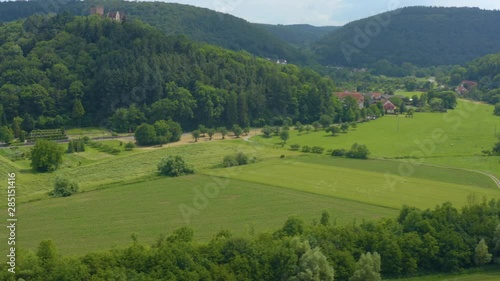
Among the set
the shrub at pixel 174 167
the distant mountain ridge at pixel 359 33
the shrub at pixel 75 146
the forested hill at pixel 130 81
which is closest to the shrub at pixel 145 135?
the forested hill at pixel 130 81

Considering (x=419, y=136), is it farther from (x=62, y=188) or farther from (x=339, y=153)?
(x=62, y=188)

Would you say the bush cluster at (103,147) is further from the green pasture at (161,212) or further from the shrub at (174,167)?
the green pasture at (161,212)

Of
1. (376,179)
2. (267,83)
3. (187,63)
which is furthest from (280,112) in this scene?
(376,179)

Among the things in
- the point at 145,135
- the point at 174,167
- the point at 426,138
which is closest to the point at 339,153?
the point at 426,138

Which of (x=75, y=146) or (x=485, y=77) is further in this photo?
(x=485, y=77)

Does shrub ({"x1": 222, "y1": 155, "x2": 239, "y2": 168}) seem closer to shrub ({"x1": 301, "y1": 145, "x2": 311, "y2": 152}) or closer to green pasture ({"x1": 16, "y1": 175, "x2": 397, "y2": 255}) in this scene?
green pasture ({"x1": 16, "y1": 175, "x2": 397, "y2": 255})

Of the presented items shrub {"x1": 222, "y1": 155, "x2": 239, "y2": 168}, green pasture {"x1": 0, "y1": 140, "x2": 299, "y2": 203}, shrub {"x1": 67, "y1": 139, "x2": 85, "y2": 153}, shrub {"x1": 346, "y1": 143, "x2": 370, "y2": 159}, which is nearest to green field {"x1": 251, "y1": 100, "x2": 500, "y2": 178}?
shrub {"x1": 346, "y1": 143, "x2": 370, "y2": 159}

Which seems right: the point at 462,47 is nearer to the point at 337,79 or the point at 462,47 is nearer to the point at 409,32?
the point at 409,32
